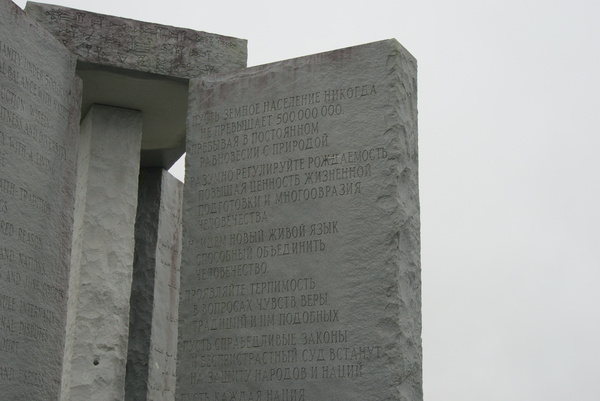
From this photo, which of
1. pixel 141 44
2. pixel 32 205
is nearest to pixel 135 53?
pixel 141 44

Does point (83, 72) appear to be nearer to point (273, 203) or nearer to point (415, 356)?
point (273, 203)

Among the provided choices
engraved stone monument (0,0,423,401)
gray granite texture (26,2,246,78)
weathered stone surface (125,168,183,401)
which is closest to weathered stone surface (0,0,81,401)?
engraved stone monument (0,0,423,401)

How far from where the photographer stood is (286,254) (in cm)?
678

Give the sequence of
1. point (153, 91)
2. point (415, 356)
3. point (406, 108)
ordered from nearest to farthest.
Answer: point (415, 356)
point (406, 108)
point (153, 91)

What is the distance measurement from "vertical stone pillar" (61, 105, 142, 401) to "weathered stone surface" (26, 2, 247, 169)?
42 cm

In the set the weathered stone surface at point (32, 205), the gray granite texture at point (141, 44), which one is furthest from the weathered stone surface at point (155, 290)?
the weathered stone surface at point (32, 205)

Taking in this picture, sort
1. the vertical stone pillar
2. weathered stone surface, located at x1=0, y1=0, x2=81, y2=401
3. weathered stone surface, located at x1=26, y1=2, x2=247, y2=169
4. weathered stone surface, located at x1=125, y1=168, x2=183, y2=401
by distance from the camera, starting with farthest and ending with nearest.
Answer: weathered stone surface, located at x1=125, y1=168, x2=183, y2=401 < the vertical stone pillar < weathered stone surface, located at x1=26, y1=2, x2=247, y2=169 < weathered stone surface, located at x1=0, y1=0, x2=81, y2=401

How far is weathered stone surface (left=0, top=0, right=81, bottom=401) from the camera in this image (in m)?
6.49

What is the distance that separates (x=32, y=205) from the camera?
6.78 meters

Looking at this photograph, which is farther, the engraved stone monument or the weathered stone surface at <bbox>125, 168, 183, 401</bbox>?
the weathered stone surface at <bbox>125, 168, 183, 401</bbox>

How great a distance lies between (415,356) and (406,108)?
1.81 m

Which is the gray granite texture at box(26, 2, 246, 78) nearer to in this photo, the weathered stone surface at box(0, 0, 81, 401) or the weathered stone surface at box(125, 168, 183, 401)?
the weathered stone surface at box(0, 0, 81, 401)

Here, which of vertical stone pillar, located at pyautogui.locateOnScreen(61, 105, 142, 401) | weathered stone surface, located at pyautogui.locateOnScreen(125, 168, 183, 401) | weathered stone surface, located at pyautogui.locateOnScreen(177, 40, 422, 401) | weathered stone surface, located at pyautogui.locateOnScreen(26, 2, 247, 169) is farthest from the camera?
weathered stone surface, located at pyautogui.locateOnScreen(125, 168, 183, 401)

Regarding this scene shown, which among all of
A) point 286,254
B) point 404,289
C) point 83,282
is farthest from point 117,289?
point 404,289
